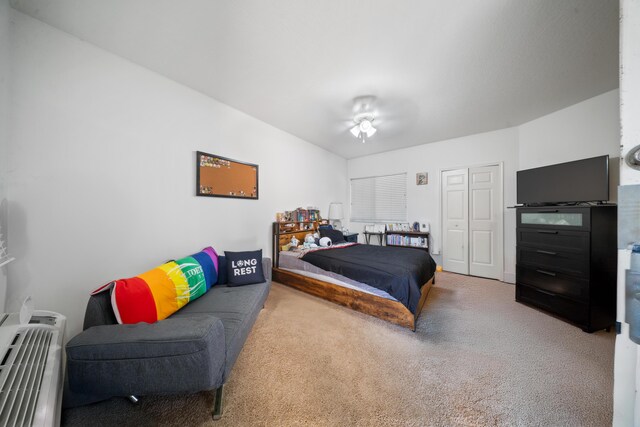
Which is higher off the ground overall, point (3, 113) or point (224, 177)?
point (3, 113)

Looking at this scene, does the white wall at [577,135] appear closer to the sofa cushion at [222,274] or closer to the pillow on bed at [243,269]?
the pillow on bed at [243,269]

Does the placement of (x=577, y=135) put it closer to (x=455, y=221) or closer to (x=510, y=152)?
(x=510, y=152)

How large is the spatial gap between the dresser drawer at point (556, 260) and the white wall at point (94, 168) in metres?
3.97

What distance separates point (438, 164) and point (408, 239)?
5.40 feet

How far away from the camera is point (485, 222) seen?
366 centimetres

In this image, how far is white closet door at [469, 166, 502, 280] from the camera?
3.54 m

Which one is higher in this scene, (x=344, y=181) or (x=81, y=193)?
(x=344, y=181)

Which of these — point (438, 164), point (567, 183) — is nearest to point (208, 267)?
point (567, 183)

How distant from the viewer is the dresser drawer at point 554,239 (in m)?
2.10

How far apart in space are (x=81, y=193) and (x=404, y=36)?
2962 millimetres

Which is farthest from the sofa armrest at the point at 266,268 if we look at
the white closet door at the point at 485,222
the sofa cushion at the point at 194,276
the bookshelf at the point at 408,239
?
the white closet door at the point at 485,222

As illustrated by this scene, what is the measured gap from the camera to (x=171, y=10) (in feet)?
4.82

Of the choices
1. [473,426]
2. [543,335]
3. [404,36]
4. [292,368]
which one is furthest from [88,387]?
Answer: [543,335]

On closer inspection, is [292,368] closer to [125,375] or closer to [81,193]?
[125,375]
